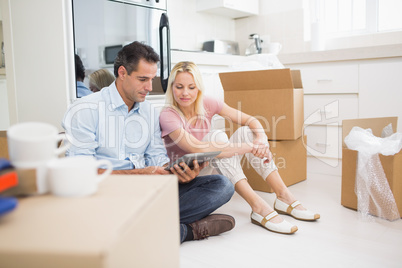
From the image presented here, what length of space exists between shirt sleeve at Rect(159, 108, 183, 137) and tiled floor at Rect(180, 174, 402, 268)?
511mm

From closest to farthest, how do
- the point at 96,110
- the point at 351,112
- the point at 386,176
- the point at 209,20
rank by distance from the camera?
the point at 96,110, the point at 386,176, the point at 351,112, the point at 209,20

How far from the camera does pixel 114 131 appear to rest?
5.07 feet

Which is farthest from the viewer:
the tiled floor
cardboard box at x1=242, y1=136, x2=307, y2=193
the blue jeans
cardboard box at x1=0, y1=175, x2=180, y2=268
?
cardboard box at x1=242, y1=136, x2=307, y2=193

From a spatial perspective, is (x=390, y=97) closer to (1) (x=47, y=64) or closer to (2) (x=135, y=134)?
(2) (x=135, y=134)

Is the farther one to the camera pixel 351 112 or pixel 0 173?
pixel 351 112

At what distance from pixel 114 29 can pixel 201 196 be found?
3.82ft

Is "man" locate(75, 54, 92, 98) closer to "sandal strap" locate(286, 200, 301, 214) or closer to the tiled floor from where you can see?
the tiled floor

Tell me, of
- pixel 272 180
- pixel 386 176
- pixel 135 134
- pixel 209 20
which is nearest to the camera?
pixel 135 134

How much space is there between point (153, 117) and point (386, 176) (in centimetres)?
111

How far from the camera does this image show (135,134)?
1609 mm

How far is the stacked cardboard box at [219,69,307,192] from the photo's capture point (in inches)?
89.4

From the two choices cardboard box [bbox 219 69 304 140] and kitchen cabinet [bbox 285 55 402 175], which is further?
kitchen cabinet [bbox 285 55 402 175]

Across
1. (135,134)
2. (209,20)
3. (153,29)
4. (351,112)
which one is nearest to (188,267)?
(135,134)

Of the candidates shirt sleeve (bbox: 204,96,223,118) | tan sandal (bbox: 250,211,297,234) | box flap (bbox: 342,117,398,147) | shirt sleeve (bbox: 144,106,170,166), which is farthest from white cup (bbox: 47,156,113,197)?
box flap (bbox: 342,117,398,147)
